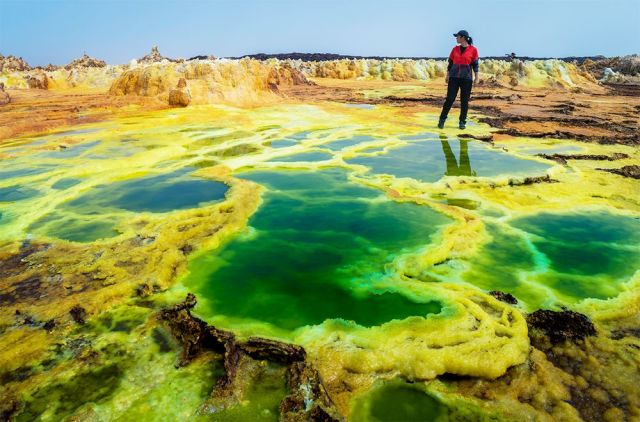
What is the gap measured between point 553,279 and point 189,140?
7.49 metres

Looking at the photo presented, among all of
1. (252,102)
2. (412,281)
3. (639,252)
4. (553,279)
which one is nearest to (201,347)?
(412,281)

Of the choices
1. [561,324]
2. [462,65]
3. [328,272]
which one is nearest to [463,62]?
[462,65]

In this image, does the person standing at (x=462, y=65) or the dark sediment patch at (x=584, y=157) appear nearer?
the dark sediment patch at (x=584, y=157)

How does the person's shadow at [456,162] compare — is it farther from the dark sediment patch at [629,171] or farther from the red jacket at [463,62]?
the dark sediment patch at [629,171]

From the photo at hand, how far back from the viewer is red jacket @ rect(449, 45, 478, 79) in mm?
8422

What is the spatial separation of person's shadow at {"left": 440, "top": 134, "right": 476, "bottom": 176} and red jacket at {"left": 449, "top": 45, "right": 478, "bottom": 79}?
148 centimetres

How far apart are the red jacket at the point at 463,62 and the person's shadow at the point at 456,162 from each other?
148cm

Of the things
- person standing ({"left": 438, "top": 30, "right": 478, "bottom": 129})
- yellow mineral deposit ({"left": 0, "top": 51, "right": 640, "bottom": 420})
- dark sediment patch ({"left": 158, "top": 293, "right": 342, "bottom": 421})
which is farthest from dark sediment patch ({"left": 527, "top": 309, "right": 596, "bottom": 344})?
person standing ({"left": 438, "top": 30, "right": 478, "bottom": 129})

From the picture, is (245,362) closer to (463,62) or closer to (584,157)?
(584,157)

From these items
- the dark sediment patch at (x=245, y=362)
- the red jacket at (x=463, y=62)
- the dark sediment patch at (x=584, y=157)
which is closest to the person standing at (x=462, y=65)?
the red jacket at (x=463, y=62)

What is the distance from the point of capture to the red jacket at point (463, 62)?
27.6 ft

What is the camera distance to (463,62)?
852 cm

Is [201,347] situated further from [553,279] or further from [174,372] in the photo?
[553,279]

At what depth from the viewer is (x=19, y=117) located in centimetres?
1253
